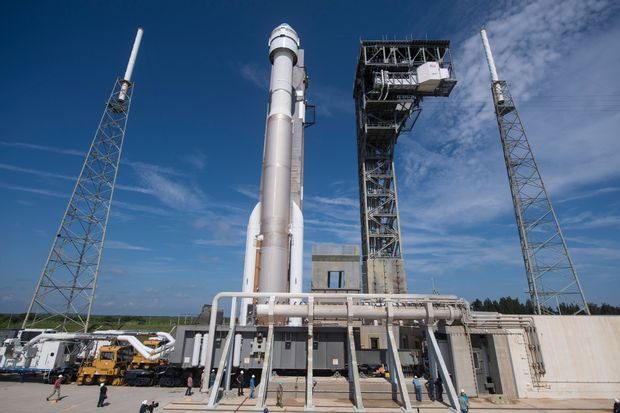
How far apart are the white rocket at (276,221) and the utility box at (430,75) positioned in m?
22.4

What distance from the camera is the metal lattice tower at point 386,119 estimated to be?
1807 inches

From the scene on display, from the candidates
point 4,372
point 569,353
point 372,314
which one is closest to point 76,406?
point 4,372

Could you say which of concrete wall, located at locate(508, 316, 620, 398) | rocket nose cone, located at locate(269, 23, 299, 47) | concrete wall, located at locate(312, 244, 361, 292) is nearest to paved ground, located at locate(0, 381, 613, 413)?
concrete wall, located at locate(508, 316, 620, 398)

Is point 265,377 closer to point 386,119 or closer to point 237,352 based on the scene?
point 237,352

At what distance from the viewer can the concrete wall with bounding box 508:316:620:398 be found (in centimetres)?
2106

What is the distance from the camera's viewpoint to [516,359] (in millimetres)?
21375

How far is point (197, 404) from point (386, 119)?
149 feet

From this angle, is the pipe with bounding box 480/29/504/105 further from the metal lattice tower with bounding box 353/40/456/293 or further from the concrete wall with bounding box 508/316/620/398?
the concrete wall with bounding box 508/316/620/398

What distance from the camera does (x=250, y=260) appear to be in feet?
92.4

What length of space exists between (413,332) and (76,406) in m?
26.5

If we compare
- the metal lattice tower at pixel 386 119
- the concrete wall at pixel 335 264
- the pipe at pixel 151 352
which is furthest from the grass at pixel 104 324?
the metal lattice tower at pixel 386 119

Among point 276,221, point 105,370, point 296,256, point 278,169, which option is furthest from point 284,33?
point 105,370

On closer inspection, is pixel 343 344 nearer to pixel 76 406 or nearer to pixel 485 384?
pixel 485 384

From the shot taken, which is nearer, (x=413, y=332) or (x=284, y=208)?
(x=284, y=208)
